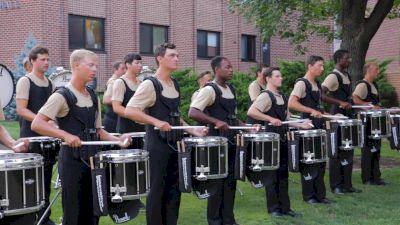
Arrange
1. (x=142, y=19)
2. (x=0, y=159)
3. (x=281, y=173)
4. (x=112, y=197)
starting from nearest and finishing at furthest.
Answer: (x=0, y=159), (x=112, y=197), (x=281, y=173), (x=142, y=19)

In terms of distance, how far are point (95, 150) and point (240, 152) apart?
2.13 metres

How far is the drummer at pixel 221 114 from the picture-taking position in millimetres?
7465

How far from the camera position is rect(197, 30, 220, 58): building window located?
1038 inches

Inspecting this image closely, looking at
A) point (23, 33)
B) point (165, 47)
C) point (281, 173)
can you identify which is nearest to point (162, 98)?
point (165, 47)

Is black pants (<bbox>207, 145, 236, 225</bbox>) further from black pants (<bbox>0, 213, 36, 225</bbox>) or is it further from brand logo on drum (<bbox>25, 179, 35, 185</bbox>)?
brand logo on drum (<bbox>25, 179, 35, 185</bbox>)

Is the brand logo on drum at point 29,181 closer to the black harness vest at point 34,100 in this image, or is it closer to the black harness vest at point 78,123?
the black harness vest at point 78,123

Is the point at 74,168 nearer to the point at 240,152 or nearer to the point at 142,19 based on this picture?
the point at 240,152

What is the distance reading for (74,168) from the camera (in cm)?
584

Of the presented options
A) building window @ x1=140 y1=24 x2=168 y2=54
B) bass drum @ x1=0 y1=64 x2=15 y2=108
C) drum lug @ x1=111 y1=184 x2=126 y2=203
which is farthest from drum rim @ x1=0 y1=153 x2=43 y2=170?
building window @ x1=140 y1=24 x2=168 y2=54

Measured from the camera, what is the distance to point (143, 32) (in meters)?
24.3

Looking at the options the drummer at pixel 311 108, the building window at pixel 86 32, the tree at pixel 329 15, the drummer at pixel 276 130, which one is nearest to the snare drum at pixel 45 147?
the drummer at pixel 276 130

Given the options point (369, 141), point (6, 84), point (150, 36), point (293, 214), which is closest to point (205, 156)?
point (293, 214)

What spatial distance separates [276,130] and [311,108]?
944 mm

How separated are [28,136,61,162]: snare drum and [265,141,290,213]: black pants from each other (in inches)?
112
